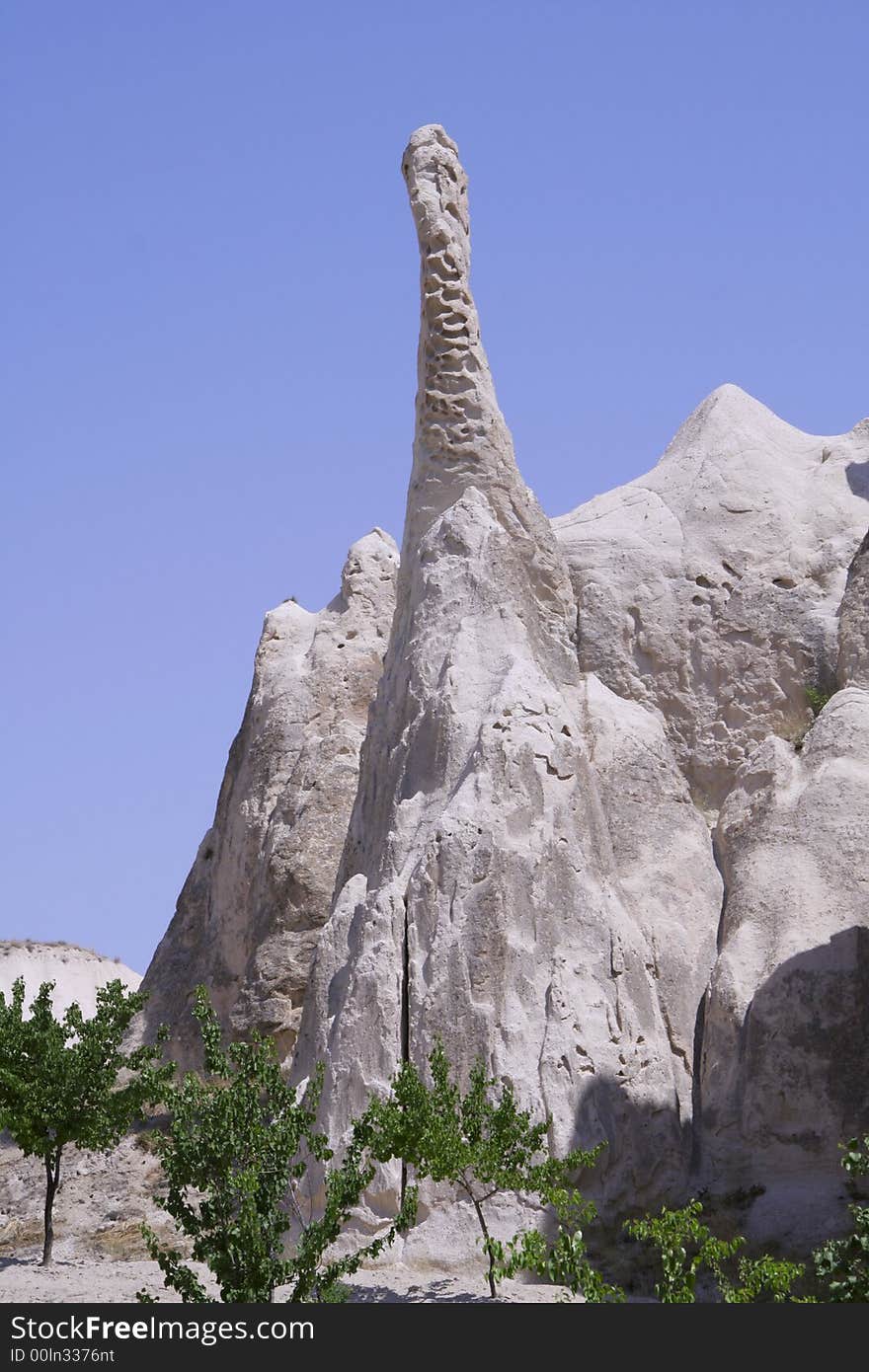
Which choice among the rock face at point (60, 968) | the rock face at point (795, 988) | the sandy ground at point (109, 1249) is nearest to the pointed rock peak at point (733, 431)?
the rock face at point (795, 988)

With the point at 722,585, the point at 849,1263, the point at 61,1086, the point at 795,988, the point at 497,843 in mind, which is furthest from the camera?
the point at 722,585

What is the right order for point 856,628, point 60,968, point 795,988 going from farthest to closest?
point 60,968
point 856,628
point 795,988

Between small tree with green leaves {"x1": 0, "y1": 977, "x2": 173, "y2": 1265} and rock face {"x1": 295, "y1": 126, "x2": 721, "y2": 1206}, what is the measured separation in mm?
2254

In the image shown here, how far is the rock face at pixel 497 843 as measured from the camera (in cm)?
2248

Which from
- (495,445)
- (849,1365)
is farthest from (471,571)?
(849,1365)

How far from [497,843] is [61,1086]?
5675 millimetres

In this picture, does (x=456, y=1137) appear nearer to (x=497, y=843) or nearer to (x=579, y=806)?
(x=497, y=843)

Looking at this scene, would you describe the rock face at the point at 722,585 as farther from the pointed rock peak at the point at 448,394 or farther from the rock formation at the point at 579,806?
the pointed rock peak at the point at 448,394

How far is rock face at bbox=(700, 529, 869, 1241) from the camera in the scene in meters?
22.3

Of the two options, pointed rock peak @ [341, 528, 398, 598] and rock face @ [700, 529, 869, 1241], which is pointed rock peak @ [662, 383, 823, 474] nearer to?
pointed rock peak @ [341, 528, 398, 598]

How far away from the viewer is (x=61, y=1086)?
2267 centimetres

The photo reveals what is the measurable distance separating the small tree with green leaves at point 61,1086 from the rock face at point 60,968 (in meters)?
26.6

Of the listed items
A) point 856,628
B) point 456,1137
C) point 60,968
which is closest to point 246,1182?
point 456,1137

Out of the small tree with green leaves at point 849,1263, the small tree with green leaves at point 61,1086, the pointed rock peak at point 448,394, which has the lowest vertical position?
the small tree with green leaves at point 849,1263
